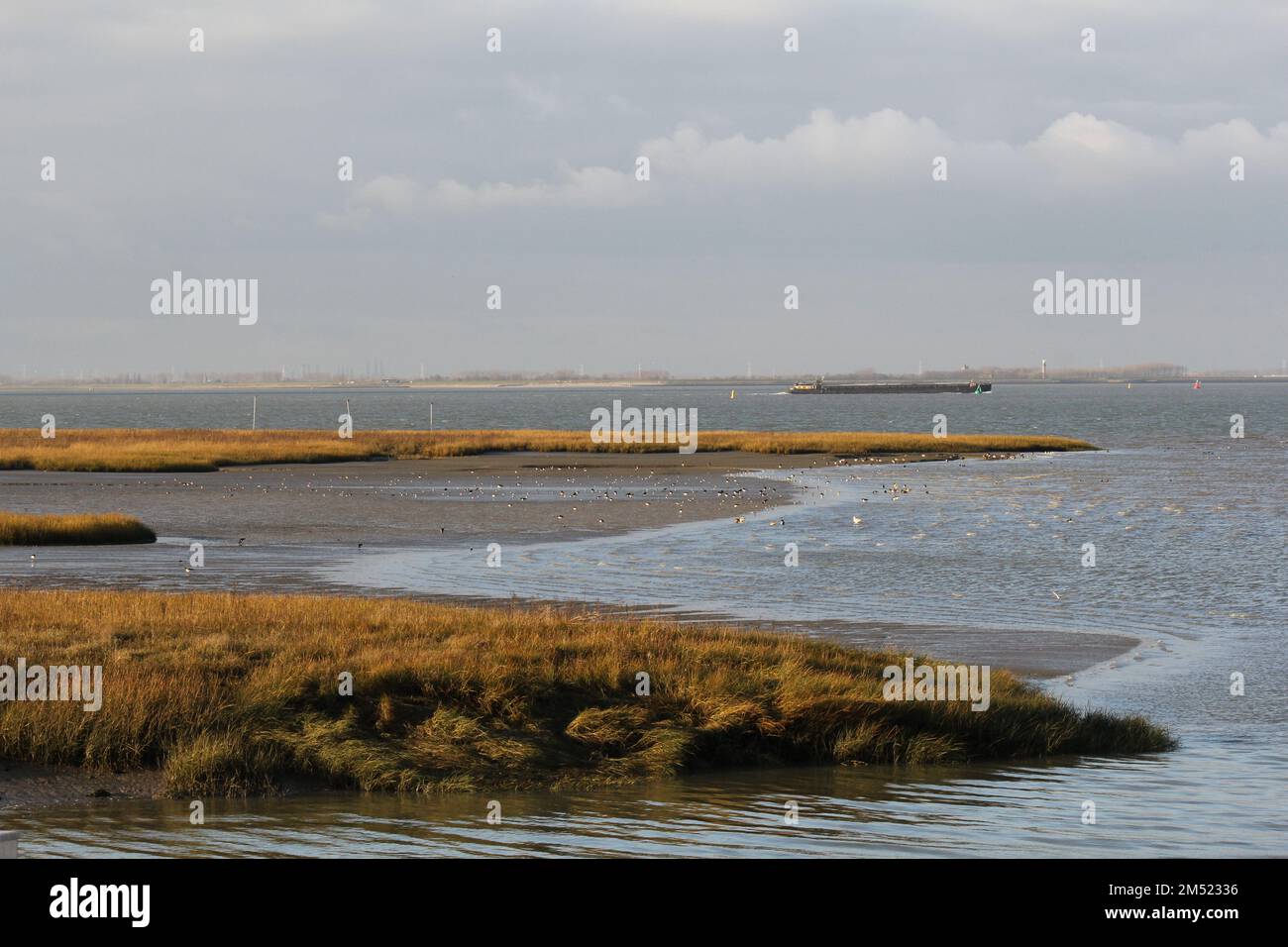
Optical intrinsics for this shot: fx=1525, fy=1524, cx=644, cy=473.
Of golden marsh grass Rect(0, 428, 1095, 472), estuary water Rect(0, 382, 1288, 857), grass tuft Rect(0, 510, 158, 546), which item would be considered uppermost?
golden marsh grass Rect(0, 428, 1095, 472)

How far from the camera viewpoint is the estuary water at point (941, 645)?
46.5ft

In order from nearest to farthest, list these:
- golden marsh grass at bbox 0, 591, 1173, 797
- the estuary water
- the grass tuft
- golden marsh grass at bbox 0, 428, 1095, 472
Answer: the estuary water, golden marsh grass at bbox 0, 591, 1173, 797, the grass tuft, golden marsh grass at bbox 0, 428, 1095, 472

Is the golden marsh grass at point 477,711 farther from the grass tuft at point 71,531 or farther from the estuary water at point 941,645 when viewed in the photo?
the grass tuft at point 71,531

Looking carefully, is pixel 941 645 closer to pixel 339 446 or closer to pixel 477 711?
pixel 477 711

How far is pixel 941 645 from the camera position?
27.0 meters

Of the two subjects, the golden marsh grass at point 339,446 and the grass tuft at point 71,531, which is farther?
the golden marsh grass at point 339,446

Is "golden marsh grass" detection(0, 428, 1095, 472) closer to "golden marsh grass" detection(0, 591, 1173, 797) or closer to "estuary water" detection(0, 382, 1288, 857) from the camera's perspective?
"estuary water" detection(0, 382, 1288, 857)

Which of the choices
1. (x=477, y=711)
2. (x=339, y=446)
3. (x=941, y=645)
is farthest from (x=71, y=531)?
(x=339, y=446)

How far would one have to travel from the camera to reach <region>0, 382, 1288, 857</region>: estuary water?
559 inches

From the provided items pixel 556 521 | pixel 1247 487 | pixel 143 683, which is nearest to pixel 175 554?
pixel 556 521

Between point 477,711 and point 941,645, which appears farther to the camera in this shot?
point 941,645

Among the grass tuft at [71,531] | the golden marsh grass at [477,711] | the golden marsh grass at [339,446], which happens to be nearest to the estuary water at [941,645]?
the golden marsh grass at [477,711]

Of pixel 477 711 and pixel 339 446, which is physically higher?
Answer: pixel 339 446

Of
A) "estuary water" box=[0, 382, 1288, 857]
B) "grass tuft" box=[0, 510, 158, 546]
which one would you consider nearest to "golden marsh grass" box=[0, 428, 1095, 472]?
"estuary water" box=[0, 382, 1288, 857]
